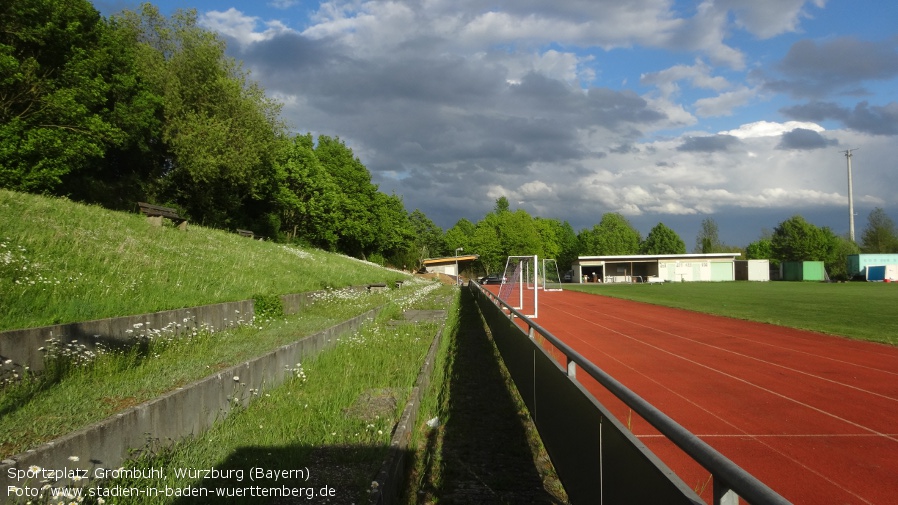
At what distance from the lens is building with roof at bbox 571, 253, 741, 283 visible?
7156cm

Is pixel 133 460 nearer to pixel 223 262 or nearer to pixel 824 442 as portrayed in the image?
pixel 824 442

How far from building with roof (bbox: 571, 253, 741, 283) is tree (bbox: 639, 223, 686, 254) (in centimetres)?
4340

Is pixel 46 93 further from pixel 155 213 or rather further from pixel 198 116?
pixel 198 116

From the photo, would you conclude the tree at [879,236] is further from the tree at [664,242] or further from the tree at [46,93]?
the tree at [46,93]

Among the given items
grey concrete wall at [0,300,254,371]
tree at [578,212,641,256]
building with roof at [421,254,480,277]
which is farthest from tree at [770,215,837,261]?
grey concrete wall at [0,300,254,371]

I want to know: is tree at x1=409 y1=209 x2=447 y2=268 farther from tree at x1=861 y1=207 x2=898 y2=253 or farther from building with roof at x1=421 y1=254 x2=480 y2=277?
tree at x1=861 y1=207 x2=898 y2=253

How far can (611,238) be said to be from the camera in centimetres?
11412

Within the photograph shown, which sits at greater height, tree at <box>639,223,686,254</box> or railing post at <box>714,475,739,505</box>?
tree at <box>639,223,686,254</box>

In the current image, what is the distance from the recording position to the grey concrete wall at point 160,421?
3422mm

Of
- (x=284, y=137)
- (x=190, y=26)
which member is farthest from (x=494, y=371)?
(x=284, y=137)

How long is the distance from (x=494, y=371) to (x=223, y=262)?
11100 mm

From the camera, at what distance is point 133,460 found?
13.5 feet

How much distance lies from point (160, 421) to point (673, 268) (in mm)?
74172

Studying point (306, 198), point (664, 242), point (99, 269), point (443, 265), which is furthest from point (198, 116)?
point (664, 242)
